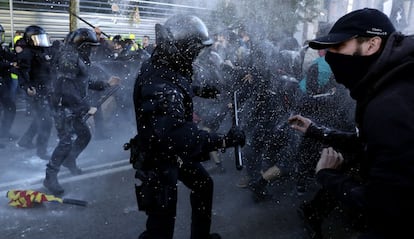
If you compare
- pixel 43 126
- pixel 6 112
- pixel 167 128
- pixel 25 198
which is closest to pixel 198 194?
pixel 167 128

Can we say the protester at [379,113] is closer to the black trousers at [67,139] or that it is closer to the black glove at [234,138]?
the black glove at [234,138]

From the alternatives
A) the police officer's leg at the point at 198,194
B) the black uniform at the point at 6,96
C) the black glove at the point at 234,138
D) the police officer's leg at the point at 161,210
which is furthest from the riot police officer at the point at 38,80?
the black glove at the point at 234,138

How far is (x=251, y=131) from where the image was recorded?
4730mm

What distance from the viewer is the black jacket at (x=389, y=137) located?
1335mm

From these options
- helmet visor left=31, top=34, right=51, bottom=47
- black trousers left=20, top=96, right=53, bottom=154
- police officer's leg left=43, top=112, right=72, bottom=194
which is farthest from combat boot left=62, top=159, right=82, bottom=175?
helmet visor left=31, top=34, right=51, bottom=47

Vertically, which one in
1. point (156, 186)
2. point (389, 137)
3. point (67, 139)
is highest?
point (389, 137)

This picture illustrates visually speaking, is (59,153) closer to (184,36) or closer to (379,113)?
(184,36)

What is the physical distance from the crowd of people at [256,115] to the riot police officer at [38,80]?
2 centimetres

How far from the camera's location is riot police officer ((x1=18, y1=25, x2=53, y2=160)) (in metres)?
5.59

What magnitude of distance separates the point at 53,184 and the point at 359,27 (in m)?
3.66

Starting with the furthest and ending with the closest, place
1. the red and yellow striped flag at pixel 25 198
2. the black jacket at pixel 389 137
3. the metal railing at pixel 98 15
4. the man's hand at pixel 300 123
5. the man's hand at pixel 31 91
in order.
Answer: the metal railing at pixel 98 15, the man's hand at pixel 31 91, the red and yellow striped flag at pixel 25 198, the man's hand at pixel 300 123, the black jacket at pixel 389 137

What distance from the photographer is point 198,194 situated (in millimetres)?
2889

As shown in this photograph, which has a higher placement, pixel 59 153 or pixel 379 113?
pixel 379 113

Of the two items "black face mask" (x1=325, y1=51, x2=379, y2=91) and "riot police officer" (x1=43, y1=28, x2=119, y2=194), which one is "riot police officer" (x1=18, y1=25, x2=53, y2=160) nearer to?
"riot police officer" (x1=43, y1=28, x2=119, y2=194)
